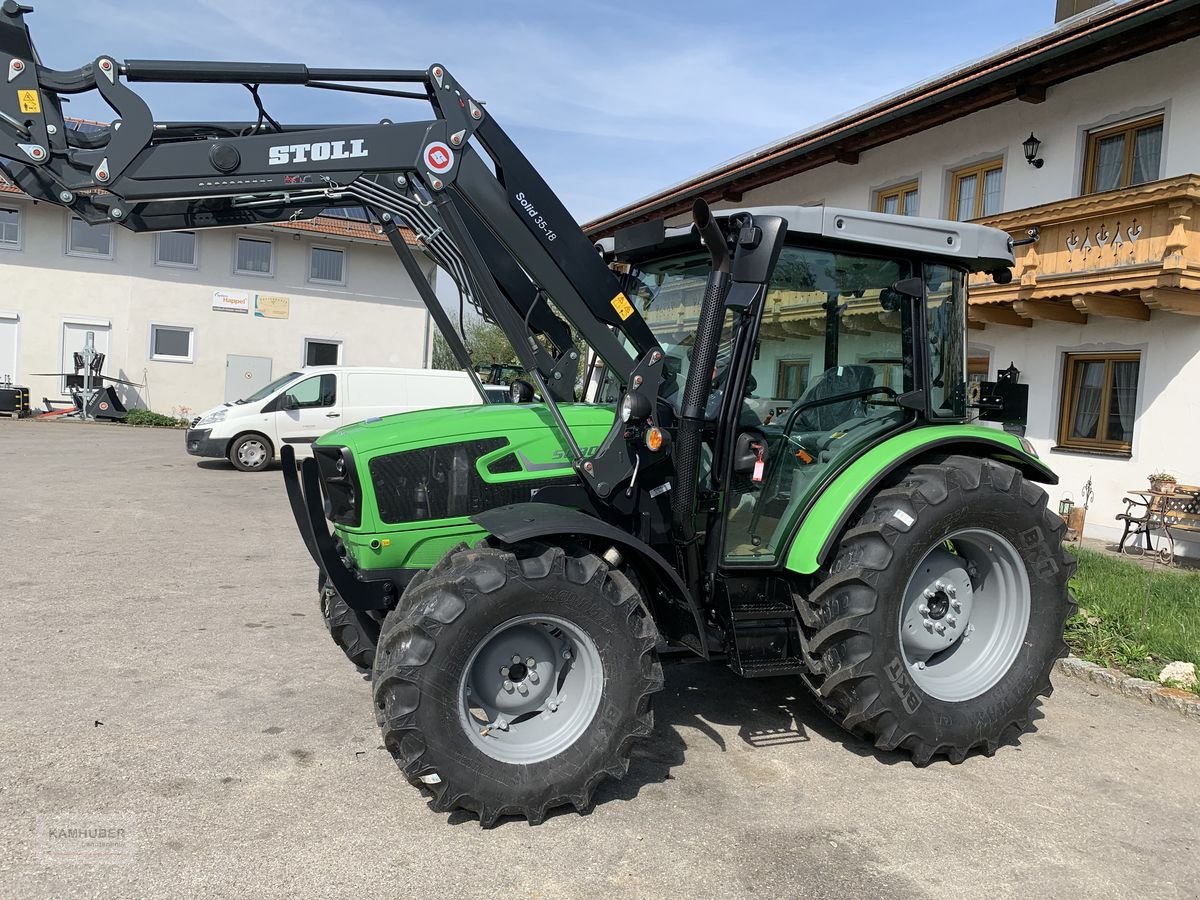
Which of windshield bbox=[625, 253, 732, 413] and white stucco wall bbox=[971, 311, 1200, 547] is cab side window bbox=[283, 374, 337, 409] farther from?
windshield bbox=[625, 253, 732, 413]

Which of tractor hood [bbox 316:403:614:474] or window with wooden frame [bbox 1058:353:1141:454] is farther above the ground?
window with wooden frame [bbox 1058:353:1141:454]

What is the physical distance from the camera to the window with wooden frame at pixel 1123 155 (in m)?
10.5

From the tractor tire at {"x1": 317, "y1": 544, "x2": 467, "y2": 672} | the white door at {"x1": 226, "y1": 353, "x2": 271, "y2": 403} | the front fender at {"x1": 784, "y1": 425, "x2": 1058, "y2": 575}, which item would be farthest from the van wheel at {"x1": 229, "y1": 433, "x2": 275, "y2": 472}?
the front fender at {"x1": 784, "y1": 425, "x2": 1058, "y2": 575}

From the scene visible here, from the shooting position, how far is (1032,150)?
37.8 ft

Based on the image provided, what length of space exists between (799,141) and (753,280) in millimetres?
12352

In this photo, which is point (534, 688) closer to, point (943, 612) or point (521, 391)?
point (521, 391)

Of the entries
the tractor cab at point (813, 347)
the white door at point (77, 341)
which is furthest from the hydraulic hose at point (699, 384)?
the white door at point (77, 341)

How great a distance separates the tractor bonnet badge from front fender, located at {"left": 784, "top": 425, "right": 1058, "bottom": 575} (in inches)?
82.2

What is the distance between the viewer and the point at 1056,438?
11.8 m

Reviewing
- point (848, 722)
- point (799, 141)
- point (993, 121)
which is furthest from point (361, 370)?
point (848, 722)

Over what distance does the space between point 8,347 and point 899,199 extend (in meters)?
22.7

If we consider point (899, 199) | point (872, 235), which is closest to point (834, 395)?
point (872, 235)

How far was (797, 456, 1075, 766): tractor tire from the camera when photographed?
12.8ft

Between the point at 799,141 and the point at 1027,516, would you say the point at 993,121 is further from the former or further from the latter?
the point at 1027,516
